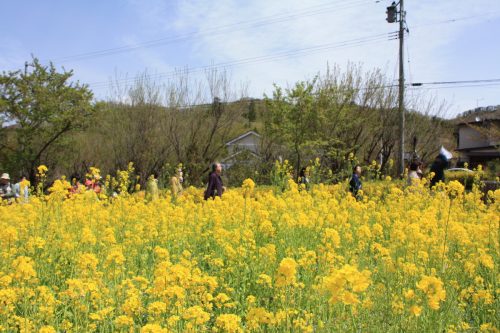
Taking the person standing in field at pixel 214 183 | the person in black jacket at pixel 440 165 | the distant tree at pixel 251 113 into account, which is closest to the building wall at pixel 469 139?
the distant tree at pixel 251 113

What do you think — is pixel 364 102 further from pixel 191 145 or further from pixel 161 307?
pixel 161 307

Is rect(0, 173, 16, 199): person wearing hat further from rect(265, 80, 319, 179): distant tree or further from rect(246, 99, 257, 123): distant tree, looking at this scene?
rect(246, 99, 257, 123): distant tree

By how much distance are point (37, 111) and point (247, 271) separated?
21793 millimetres

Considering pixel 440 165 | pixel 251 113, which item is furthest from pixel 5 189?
pixel 251 113

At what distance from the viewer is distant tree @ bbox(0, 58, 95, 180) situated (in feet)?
76.5

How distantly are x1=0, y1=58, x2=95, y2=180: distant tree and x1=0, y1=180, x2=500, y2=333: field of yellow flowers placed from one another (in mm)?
17126

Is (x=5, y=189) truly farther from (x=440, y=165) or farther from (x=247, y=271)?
(x=440, y=165)

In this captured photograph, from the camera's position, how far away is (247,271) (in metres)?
4.58

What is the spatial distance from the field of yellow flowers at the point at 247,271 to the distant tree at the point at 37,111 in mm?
Result: 17126

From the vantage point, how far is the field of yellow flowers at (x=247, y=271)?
287 centimetres

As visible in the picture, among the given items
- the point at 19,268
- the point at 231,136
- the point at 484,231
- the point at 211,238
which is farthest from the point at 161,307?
the point at 231,136

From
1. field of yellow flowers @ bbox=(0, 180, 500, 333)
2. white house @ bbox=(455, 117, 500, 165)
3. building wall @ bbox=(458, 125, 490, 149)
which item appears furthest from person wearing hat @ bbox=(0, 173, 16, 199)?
building wall @ bbox=(458, 125, 490, 149)

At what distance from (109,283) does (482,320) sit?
10.3 feet

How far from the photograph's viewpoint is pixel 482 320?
389cm
